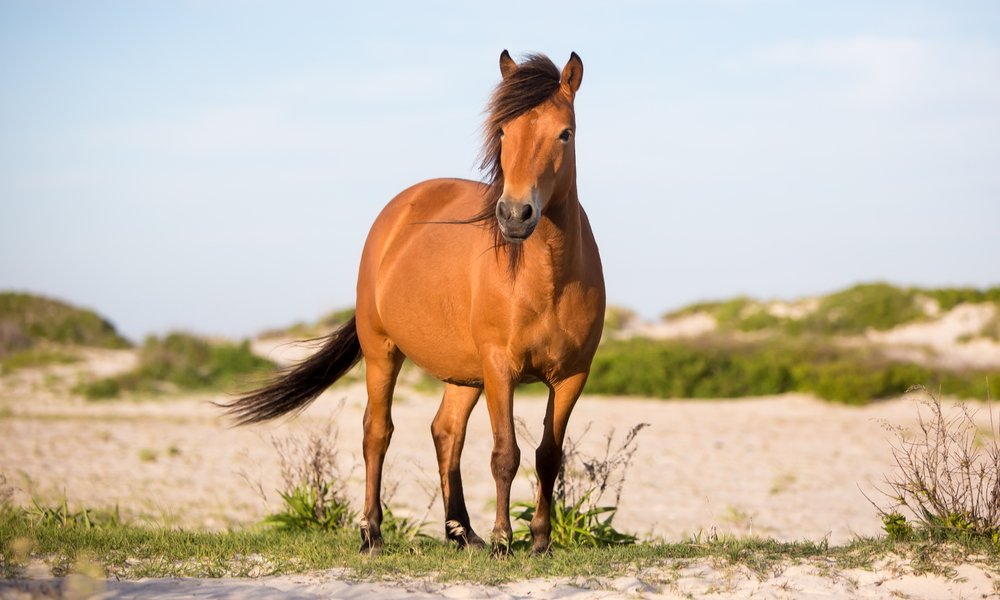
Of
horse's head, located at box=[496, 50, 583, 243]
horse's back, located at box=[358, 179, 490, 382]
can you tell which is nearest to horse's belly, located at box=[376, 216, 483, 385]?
horse's back, located at box=[358, 179, 490, 382]

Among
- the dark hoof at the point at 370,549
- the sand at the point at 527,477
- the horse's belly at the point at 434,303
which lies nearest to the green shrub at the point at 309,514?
the sand at the point at 527,477

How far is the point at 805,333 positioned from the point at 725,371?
773cm

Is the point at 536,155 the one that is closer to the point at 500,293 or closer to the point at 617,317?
the point at 500,293

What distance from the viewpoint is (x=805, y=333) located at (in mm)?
22250

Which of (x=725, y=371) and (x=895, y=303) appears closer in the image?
(x=725, y=371)

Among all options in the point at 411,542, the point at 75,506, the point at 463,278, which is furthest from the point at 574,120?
the point at 75,506

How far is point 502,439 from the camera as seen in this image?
12.6ft

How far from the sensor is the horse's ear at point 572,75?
12.0ft

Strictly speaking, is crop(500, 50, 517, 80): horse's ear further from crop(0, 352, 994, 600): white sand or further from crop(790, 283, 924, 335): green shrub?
crop(790, 283, 924, 335): green shrub

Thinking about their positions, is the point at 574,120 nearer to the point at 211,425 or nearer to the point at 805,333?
the point at 211,425

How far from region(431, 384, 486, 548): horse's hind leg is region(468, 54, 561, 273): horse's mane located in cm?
135

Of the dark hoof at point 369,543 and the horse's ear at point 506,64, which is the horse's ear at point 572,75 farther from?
the dark hoof at point 369,543

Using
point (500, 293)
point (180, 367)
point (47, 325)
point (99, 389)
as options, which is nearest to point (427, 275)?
point (500, 293)

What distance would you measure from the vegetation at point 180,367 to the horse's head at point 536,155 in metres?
13.5
